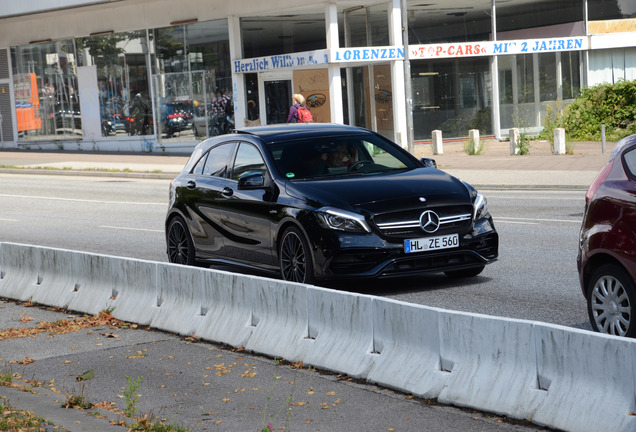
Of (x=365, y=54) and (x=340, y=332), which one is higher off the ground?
(x=365, y=54)

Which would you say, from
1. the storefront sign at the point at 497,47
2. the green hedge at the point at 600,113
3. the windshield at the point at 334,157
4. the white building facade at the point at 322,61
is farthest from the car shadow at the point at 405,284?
the storefront sign at the point at 497,47

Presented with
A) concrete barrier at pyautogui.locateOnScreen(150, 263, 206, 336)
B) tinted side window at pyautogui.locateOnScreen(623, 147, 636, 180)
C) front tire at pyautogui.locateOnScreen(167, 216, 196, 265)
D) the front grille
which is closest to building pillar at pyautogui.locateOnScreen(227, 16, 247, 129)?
front tire at pyautogui.locateOnScreen(167, 216, 196, 265)

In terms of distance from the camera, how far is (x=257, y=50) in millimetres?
36500

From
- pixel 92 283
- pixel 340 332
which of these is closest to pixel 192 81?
pixel 92 283

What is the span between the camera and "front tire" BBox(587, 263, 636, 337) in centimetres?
705

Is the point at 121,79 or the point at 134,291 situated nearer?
the point at 134,291

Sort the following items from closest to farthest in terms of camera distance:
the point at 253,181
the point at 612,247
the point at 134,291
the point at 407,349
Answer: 1. the point at 407,349
2. the point at 612,247
3. the point at 134,291
4. the point at 253,181

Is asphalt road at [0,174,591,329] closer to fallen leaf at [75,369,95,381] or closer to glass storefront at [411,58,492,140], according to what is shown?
fallen leaf at [75,369,95,381]

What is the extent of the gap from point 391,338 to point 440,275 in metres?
4.23

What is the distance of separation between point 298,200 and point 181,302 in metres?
1.53

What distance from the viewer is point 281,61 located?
34.4 m

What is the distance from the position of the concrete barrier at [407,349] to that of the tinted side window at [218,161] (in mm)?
4670

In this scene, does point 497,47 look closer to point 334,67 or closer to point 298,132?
point 334,67

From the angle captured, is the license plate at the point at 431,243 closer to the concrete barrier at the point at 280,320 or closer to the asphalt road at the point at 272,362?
the asphalt road at the point at 272,362
